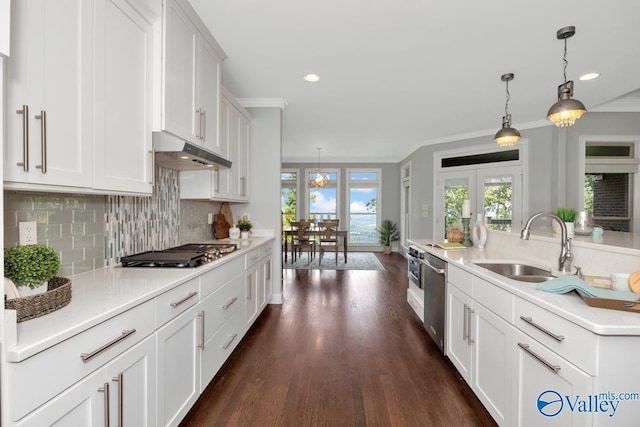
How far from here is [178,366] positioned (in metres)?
1.56

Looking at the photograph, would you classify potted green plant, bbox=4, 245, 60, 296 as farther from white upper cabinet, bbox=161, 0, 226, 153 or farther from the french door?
the french door

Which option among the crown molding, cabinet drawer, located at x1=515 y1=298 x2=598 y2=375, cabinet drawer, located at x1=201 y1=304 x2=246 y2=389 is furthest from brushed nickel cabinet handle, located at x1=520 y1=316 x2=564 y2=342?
the crown molding

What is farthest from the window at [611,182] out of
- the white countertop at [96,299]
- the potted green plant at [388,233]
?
the white countertop at [96,299]

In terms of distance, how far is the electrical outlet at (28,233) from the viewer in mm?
1300

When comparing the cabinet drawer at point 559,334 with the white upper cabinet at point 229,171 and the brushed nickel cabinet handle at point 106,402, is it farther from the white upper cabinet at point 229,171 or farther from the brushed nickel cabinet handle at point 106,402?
the white upper cabinet at point 229,171

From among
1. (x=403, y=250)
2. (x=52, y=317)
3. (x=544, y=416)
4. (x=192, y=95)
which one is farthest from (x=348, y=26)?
(x=403, y=250)

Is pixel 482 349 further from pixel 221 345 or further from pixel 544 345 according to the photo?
pixel 221 345

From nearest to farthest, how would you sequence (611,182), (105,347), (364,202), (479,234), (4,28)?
(4,28)
(105,347)
(479,234)
(611,182)
(364,202)

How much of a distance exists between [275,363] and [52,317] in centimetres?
172

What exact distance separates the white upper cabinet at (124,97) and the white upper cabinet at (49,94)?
7cm

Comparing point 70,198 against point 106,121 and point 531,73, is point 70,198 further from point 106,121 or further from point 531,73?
point 531,73

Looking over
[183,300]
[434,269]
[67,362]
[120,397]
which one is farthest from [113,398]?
[434,269]

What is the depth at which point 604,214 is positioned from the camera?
4.74m

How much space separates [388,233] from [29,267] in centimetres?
781
